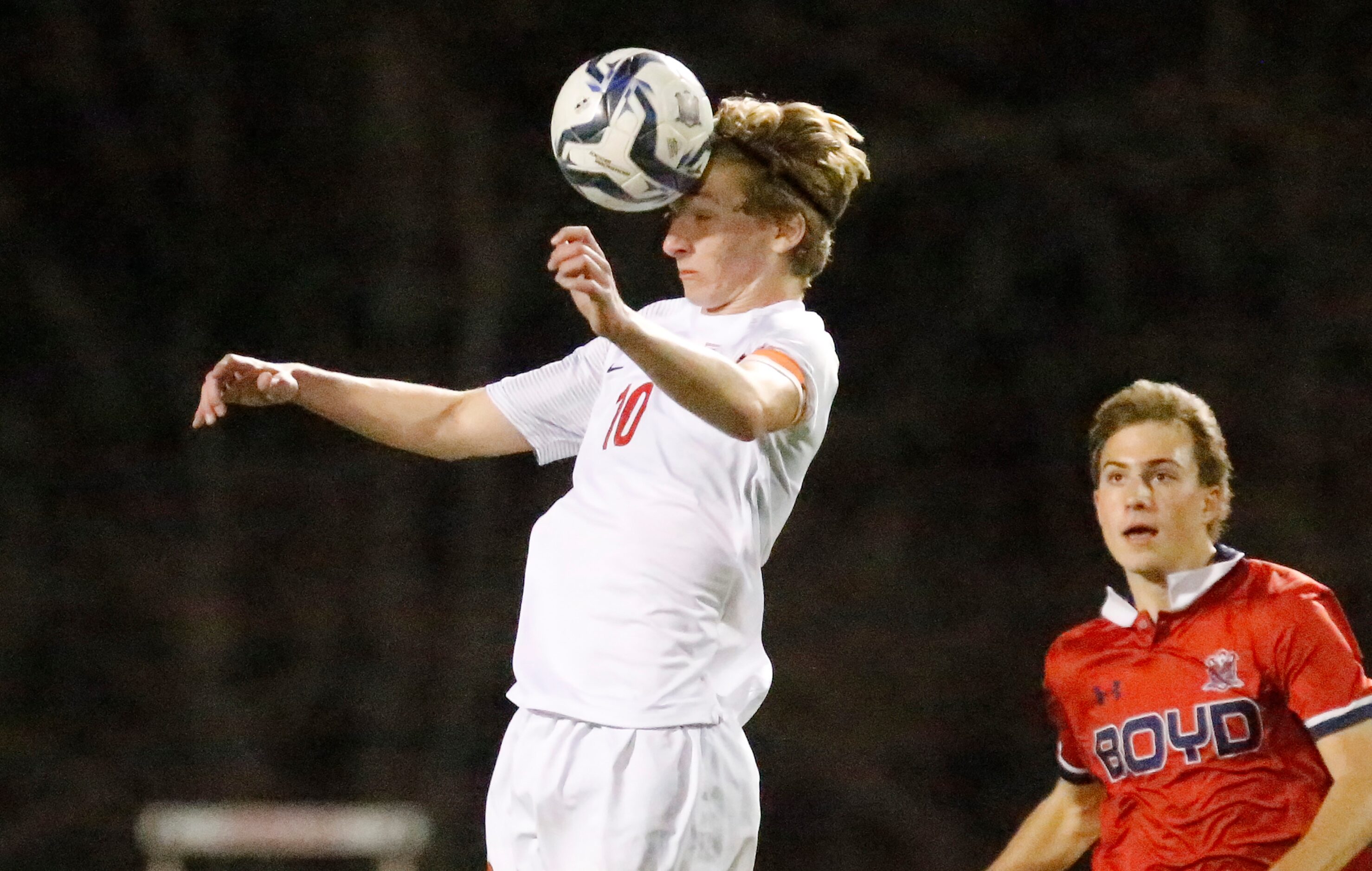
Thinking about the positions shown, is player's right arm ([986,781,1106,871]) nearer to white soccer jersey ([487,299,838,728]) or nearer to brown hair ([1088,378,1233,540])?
brown hair ([1088,378,1233,540])

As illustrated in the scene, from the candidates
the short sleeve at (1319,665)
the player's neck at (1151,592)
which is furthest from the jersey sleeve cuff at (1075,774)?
the short sleeve at (1319,665)

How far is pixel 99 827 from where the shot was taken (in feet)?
33.9

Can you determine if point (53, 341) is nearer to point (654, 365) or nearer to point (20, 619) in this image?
point (20, 619)

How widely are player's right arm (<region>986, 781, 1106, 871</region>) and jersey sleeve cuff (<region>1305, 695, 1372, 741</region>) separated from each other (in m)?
0.58

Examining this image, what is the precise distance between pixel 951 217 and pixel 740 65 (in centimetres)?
161

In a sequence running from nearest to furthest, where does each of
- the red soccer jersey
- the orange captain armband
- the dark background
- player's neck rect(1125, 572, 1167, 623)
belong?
1. the orange captain armband
2. the red soccer jersey
3. player's neck rect(1125, 572, 1167, 623)
4. the dark background

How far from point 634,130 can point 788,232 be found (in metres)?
0.31

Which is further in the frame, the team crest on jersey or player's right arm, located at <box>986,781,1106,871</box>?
player's right arm, located at <box>986,781,1106,871</box>

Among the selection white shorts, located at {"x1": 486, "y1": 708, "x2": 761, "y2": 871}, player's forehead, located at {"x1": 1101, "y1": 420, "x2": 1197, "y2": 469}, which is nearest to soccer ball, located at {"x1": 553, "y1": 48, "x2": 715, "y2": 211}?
white shorts, located at {"x1": 486, "y1": 708, "x2": 761, "y2": 871}

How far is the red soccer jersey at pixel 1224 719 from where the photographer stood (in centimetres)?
283

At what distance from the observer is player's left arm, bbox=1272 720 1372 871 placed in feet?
8.84

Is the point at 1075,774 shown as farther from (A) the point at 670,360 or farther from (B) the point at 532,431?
(A) the point at 670,360

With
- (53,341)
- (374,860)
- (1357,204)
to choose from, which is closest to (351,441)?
(53,341)

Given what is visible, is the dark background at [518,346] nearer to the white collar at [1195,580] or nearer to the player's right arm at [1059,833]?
the player's right arm at [1059,833]
